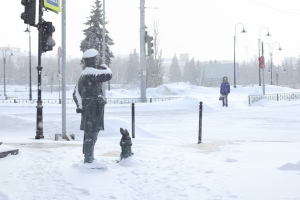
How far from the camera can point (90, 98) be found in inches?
252

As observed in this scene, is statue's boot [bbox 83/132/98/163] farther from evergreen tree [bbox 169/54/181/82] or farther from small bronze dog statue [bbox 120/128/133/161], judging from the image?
evergreen tree [bbox 169/54/181/82]

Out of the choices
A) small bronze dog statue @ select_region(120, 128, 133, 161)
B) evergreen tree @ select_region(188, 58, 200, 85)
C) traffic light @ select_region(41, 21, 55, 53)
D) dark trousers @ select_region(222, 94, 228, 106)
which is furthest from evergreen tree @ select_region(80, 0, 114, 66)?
evergreen tree @ select_region(188, 58, 200, 85)

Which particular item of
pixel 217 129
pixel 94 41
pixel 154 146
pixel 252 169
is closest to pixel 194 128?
pixel 217 129

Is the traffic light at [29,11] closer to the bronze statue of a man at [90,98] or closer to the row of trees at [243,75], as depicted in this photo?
the bronze statue of a man at [90,98]

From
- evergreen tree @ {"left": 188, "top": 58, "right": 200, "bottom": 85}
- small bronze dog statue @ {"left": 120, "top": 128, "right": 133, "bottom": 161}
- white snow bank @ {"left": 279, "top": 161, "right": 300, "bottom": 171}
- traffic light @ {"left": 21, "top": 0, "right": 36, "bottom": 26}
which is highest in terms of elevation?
evergreen tree @ {"left": 188, "top": 58, "right": 200, "bottom": 85}

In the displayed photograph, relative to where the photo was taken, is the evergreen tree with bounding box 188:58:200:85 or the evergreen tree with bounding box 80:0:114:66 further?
the evergreen tree with bounding box 188:58:200:85

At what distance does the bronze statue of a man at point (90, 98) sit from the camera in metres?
6.38

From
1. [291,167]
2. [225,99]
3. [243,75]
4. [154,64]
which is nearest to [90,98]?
[291,167]

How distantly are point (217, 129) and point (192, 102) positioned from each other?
13.6 m

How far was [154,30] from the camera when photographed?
6212cm

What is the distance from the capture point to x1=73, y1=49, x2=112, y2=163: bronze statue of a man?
6.38 metres

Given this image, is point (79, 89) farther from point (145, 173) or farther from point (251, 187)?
point (251, 187)

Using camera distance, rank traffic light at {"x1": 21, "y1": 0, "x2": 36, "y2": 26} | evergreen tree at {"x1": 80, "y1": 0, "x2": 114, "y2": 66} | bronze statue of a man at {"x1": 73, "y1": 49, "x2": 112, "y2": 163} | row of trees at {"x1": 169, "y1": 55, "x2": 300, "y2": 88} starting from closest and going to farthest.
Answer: bronze statue of a man at {"x1": 73, "y1": 49, "x2": 112, "y2": 163} → traffic light at {"x1": 21, "y1": 0, "x2": 36, "y2": 26} → evergreen tree at {"x1": 80, "y1": 0, "x2": 114, "y2": 66} → row of trees at {"x1": 169, "y1": 55, "x2": 300, "y2": 88}

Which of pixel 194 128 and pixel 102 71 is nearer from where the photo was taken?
pixel 102 71
